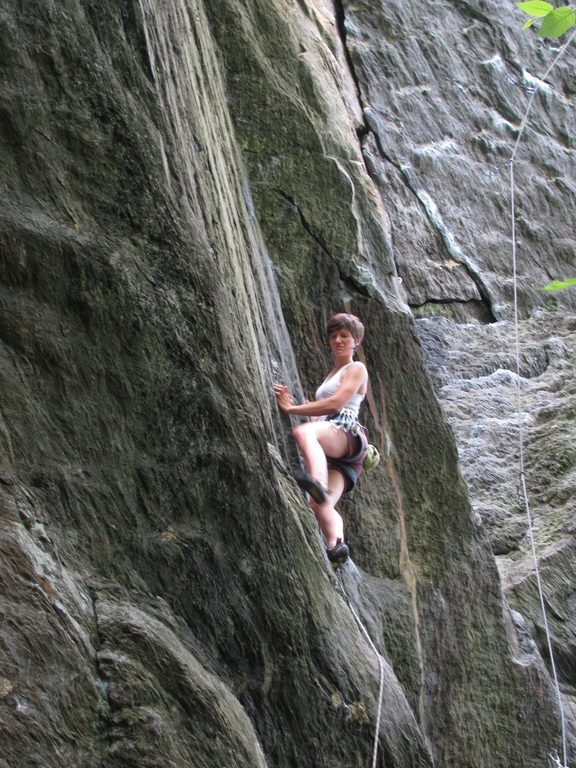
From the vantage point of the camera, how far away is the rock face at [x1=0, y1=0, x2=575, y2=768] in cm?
408

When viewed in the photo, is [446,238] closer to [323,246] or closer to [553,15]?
[323,246]

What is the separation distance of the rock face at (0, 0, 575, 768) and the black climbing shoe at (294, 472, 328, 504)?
33 cm

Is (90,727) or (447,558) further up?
(90,727)

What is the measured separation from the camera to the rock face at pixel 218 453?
13.4 feet

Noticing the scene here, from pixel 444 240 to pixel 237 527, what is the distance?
6646mm

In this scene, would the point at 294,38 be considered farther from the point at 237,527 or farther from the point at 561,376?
the point at 237,527

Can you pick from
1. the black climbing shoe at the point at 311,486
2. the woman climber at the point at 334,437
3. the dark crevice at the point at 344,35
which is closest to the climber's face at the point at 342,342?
the woman climber at the point at 334,437

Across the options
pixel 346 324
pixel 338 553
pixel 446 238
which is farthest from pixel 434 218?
pixel 338 553

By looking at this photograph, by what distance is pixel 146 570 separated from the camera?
4449mm

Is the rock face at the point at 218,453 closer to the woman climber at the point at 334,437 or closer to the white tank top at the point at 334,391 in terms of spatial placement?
the woman climber at the point at 334,437

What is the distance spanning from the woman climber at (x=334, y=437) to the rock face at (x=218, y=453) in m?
0.18

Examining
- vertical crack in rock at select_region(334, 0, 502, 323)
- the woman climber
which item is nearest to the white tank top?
the woman climber

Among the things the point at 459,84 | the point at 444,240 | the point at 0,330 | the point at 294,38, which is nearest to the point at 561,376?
the point at 444,240

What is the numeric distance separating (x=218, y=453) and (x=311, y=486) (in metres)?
1.00
